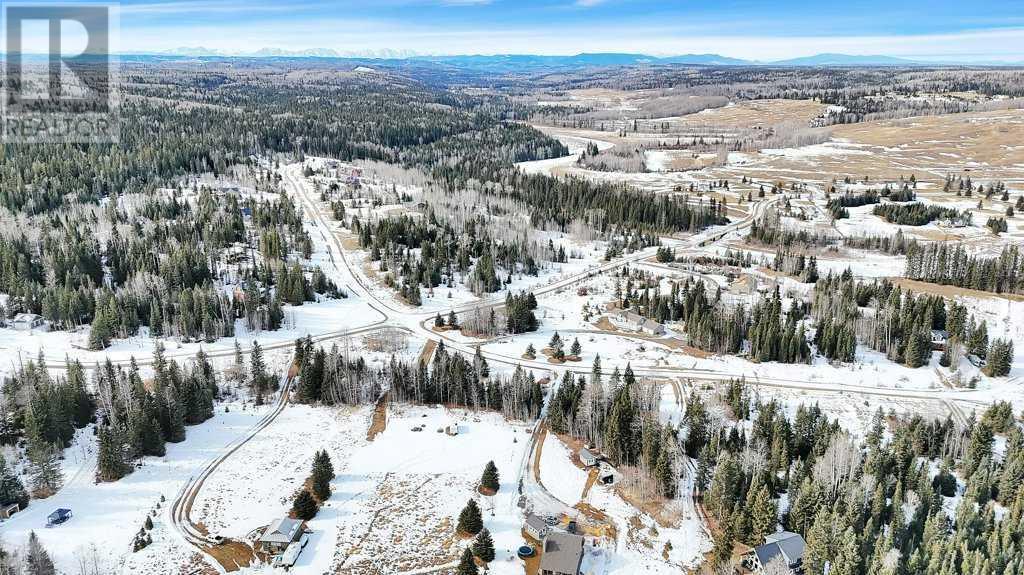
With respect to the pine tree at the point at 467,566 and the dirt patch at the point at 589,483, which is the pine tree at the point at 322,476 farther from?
the dirt patch at the point at 589,483

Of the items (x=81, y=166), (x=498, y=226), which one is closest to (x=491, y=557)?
(x=498, y=226)

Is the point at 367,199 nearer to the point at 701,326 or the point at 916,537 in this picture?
the point at 701,326

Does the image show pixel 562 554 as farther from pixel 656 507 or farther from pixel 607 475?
pixel 607 475

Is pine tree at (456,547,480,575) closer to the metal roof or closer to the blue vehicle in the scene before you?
the metal roof

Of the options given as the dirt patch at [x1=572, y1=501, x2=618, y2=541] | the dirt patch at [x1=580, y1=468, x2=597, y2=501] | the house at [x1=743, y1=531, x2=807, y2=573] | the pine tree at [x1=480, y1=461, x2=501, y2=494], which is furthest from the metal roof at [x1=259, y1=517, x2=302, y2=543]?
the house at [x1=743, y1=531, x2=807, y2=573]

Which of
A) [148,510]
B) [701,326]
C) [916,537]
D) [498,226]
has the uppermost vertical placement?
[498,226]

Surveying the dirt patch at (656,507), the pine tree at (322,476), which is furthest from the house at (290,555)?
the dirt patch at (656,507)

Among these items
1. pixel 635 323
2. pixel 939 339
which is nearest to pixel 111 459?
pixel 635 323
